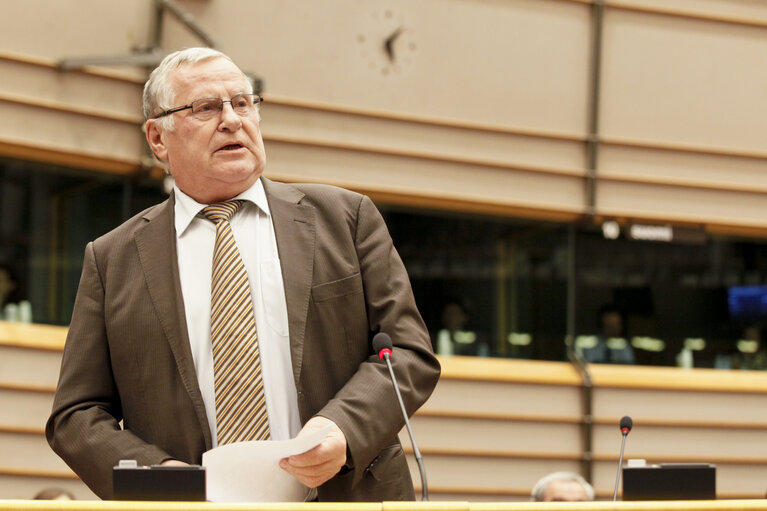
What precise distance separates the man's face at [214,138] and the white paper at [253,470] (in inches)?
26.6

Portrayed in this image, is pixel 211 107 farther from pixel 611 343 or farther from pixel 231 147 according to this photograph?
pixel 611 343

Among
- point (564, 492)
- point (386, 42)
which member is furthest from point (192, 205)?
point (386, 42)

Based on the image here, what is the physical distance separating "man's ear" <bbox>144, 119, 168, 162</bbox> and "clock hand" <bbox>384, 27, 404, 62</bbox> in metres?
5.58

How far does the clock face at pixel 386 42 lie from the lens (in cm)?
773

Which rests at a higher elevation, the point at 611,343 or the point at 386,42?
the point at 386,42

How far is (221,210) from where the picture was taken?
88.6 inches

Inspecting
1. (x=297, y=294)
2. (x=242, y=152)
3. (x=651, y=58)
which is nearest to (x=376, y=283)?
(x=297, y=294)

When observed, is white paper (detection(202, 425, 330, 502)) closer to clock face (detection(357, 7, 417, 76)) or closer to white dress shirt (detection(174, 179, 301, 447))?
white dress shirt (detection(174, 179, 301, 447))

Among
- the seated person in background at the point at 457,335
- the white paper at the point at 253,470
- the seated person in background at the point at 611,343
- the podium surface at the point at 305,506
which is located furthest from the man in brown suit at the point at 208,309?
the seated person in background at the point at 611,343

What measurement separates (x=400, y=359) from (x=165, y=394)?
512mm

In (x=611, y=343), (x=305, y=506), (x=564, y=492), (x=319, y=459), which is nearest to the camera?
(x=305, y=506)

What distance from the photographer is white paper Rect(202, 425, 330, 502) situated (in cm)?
181

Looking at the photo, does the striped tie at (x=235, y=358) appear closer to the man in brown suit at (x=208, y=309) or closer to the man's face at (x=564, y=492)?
the man in brown suit at (x=208, y=309)

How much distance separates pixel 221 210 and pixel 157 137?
28 centimetres
